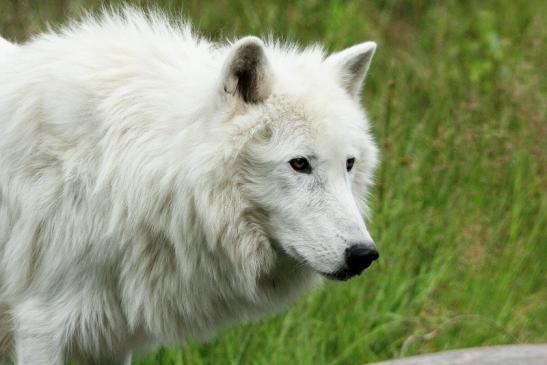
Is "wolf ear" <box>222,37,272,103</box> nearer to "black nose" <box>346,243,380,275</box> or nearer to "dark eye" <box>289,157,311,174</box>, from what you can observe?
"dark eye" <box>289,157,311,174</box>

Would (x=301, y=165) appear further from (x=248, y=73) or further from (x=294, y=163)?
(x=248, y=73)

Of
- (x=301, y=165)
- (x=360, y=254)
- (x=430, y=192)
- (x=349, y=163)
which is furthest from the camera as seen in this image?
(x=430, y=192)

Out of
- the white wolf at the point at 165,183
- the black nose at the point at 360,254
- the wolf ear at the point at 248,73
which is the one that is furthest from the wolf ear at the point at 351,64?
the black nose at the point at 360,254

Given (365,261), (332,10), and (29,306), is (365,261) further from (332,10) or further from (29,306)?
(332,10)

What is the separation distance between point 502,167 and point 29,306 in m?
3.01

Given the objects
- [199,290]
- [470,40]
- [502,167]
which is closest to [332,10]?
[470,40]

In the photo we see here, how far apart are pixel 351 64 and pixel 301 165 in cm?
62

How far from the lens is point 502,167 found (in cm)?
546

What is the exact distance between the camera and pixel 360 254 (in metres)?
3.14

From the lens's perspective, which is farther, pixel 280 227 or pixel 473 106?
pixel 473 106

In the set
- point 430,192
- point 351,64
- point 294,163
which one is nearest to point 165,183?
point 294,163

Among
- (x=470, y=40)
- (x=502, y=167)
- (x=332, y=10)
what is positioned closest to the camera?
(x=502, y=167)

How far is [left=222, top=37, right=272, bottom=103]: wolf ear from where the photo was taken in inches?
125

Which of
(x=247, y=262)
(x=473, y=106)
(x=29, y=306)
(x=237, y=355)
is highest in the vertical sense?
(x=473, y=106)
